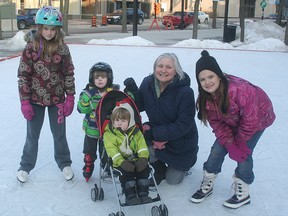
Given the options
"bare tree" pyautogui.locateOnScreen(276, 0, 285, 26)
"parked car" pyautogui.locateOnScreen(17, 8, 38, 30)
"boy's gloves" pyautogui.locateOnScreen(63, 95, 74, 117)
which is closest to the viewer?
"boy's gloves" pyautogui.locateOnScreen(63, 95, 74, 117)

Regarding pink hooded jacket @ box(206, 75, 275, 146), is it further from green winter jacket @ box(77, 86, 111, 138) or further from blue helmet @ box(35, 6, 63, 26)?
blue helmet @ box(35, 6, 63, 26)

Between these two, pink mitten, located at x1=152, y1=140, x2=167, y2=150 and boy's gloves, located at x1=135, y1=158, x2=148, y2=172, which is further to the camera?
pink mitten, located at x1=152, y1=140, x2=167, y2=150

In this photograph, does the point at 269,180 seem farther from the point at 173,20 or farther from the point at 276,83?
the point at 173,20

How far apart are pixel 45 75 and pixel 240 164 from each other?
1726 mm

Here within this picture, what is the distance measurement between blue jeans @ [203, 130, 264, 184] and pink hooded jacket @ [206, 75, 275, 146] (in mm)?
126

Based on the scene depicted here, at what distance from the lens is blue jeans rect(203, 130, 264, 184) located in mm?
3090

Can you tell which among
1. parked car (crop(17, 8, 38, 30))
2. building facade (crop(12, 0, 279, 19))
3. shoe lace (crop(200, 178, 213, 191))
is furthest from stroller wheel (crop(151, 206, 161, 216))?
building facade (crop(12, 0, 279, 19))

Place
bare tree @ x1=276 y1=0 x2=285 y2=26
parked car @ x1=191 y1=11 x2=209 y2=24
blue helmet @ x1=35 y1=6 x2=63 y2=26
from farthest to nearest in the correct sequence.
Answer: parked car @ x1=191 y1=11 x2=209 y2=24 → bare tree @ x1=276 y1=0 x2=285 y2=26 → blue helmet @ x1=35 y1=6 x2=63 y2=26

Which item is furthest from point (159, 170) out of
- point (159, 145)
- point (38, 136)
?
point (38, 136)

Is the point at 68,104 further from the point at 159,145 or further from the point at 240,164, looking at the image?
the point at 240,164

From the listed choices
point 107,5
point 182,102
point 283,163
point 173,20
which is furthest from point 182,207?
point 107,5

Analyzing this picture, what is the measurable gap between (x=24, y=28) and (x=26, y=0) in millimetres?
11342

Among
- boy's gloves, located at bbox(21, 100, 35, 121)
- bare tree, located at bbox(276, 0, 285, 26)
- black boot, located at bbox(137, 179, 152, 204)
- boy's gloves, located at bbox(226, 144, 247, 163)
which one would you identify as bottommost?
black boot, located at bbox(137, 179, 152, 204)

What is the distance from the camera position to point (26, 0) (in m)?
35.1
